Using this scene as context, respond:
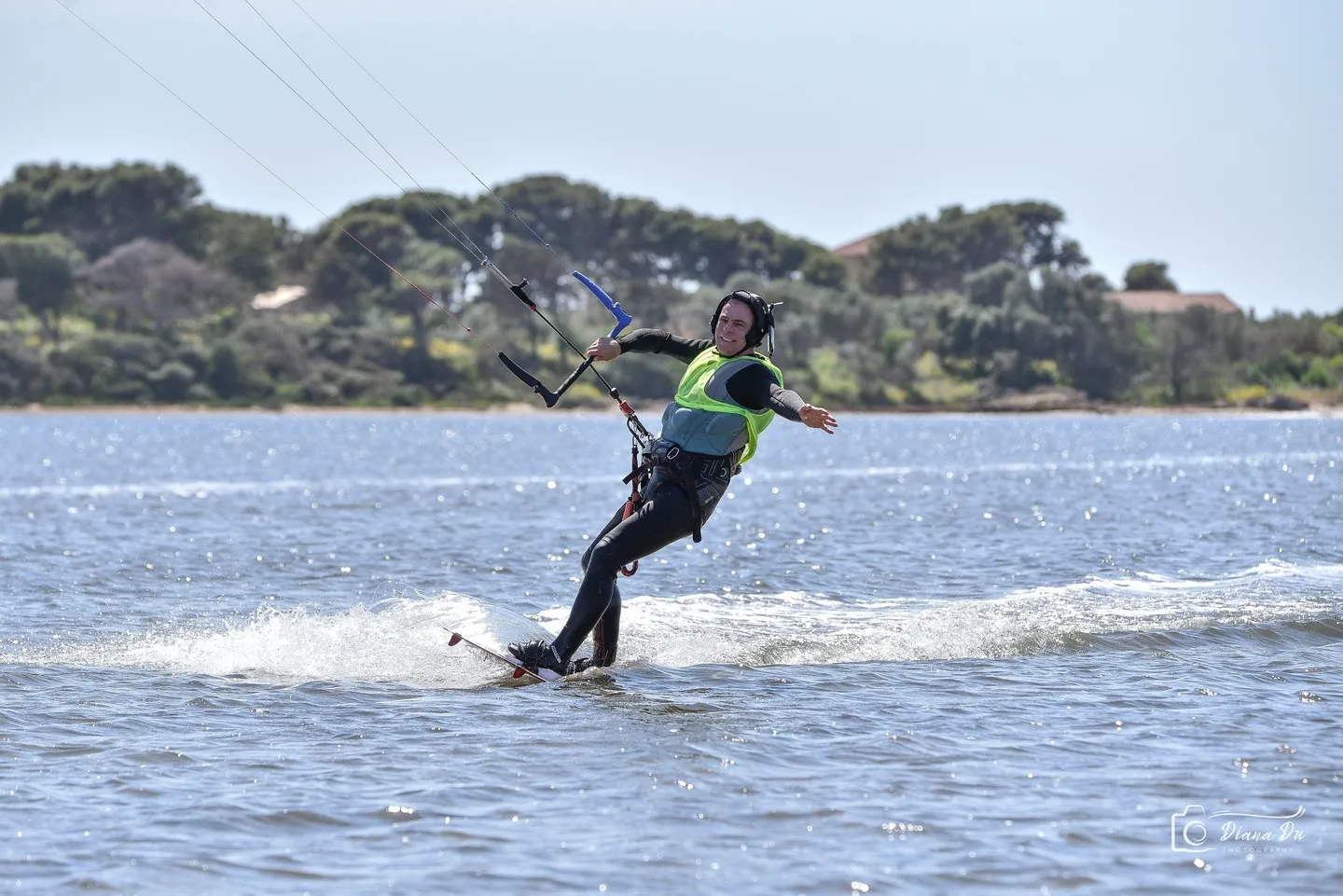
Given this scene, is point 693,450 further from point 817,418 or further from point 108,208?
point 108,208

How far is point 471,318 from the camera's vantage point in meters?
103

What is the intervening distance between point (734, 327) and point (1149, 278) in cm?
15202

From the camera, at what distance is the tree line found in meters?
95.4

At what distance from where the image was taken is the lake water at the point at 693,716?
6047mm

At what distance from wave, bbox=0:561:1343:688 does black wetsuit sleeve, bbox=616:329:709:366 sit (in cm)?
187

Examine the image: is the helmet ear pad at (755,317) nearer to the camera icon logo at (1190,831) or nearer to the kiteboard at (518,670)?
the kiteboard at (518,670)

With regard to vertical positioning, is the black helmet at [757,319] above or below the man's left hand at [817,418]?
above

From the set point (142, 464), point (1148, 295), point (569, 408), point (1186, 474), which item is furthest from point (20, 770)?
point (1148, 295)

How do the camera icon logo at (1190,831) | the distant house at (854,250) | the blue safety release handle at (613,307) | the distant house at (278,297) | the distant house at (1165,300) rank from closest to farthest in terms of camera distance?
the camera icon logo at (1190,831) < the blue safety release handle at (613,307) < the distant house at (278,297) < the distant house at (1165,300) < the distant house at (854,250)

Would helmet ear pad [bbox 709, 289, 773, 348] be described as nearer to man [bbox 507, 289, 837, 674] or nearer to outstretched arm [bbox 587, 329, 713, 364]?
man [bbox 507, 289, 837, 674]

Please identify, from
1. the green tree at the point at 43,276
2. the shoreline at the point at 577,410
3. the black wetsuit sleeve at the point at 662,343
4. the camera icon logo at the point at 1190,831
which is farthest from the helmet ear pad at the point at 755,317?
the green tree at the point at 43,276

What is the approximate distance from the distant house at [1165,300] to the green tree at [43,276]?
242 feet

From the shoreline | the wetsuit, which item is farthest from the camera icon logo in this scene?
the shoreline

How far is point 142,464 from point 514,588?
28797 millimetres
